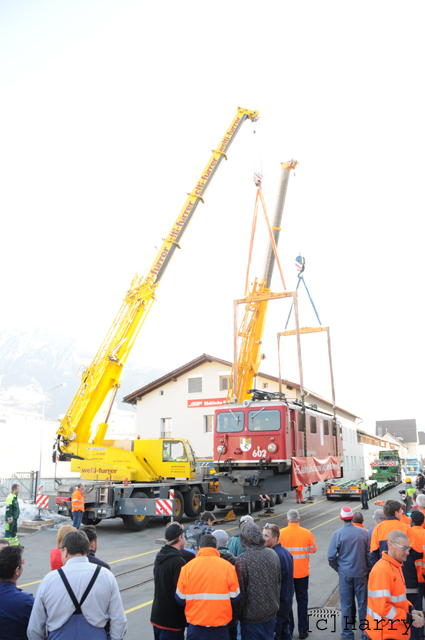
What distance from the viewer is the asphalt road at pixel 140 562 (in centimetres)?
672

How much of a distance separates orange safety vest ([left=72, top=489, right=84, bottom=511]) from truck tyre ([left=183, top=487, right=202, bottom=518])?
4.26 meters

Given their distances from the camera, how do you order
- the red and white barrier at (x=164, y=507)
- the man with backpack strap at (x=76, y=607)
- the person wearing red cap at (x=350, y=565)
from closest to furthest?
1. the man with backpack strap at (x=76, y=607)
2. the person wearing red cap at (x=350, y=565)
3. the red and white barrier at (x=164, y=507)

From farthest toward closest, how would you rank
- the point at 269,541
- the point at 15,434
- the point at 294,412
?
the point at 15,434 → the point at 294,412 → the point at 269,541

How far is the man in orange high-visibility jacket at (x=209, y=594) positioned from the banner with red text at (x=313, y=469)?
10.8m

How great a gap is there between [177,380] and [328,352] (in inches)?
621

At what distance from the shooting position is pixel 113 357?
16156 mm

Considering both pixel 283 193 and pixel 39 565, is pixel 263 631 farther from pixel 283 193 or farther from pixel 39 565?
pixel 283 193

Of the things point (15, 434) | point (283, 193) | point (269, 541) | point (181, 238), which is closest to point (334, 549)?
point (269, 541)

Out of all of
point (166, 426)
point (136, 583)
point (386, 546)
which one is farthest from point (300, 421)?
point (166, 426)

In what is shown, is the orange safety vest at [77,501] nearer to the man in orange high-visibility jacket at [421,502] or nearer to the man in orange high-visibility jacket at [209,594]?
the man in orange high-visibility jacket at [421,502]

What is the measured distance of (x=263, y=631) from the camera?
434 cm

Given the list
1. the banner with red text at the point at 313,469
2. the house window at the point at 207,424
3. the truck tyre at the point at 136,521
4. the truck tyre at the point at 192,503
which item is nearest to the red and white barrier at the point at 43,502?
the truck tyre at the point at 136,521

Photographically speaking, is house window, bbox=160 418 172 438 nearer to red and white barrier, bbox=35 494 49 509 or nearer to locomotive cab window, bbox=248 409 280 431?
red and white barrier, bbox=35 494 49 509

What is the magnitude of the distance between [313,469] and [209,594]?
13089 millimetres
